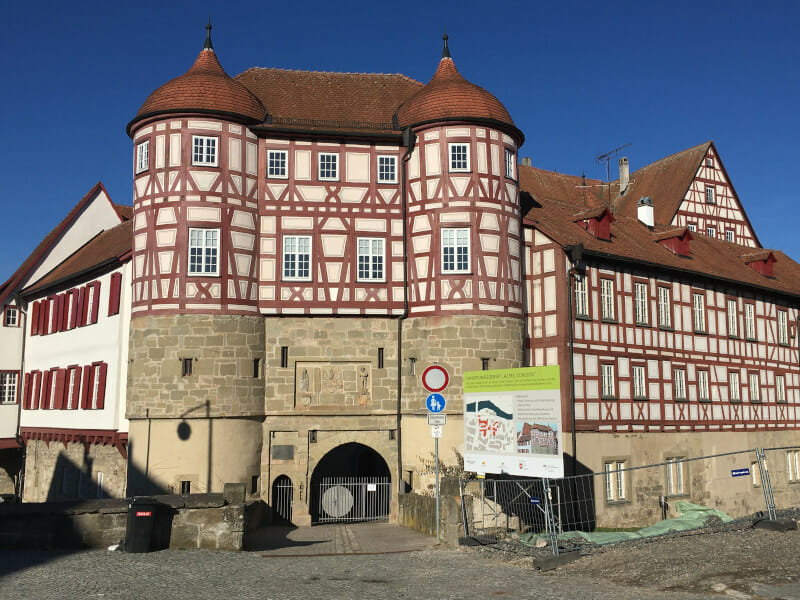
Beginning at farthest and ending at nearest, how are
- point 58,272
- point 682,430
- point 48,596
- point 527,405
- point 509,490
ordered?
point 58,272, point 682,430, point 509,490, point 527,405, point 48,596

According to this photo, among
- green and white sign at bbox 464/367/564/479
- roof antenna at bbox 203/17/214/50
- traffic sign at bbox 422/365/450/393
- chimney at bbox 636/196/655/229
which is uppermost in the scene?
roof antenna at bbox 203/17/214/50

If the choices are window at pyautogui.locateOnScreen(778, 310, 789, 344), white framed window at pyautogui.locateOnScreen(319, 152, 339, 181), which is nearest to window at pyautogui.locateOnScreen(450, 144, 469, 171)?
white framed window at pyautogui.locateOnScreen(319, 152, 339, 181)

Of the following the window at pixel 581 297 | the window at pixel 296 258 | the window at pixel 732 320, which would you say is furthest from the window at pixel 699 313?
the window at pixel 296 258

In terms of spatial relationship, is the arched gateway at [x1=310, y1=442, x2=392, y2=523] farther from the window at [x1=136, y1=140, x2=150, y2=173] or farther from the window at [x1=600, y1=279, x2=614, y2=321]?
the window at [x1=136, y1=140, x2=150, y2=173]

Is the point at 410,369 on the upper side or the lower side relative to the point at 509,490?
upper

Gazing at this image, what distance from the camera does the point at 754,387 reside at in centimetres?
3409

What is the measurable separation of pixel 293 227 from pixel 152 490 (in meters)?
8.87

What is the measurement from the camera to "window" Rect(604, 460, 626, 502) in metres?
27.6

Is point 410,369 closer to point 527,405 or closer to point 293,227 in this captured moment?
point 293,227

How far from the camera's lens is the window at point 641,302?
29547 millimetres

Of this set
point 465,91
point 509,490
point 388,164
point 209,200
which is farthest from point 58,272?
point 509,490

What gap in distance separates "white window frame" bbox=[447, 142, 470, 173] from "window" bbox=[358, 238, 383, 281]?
3.32m

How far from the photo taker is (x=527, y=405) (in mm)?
16781

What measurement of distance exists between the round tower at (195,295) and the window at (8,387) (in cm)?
1466
